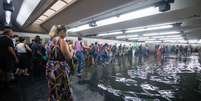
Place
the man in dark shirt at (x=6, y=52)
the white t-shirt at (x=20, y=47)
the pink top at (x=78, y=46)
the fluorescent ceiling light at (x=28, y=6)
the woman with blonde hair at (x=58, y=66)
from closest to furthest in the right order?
1. the woman with blonde hair at (x=58, y=66)
2. the man in dark shirt at (x=6, y=52)
3. the fluorescent ceiling light at (x=28, y=6)
4. the white t-shirt at (x=20, y=47)
5. the pink top at (x=78, y=46)

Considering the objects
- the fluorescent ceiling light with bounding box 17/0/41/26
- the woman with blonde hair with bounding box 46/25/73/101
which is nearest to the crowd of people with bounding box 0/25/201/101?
the woman with blonde hair with bounding box 46/25/73/101

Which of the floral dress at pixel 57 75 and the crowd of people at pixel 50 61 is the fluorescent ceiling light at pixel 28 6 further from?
the floral dress at pixel 57 75

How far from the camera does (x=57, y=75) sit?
231cm

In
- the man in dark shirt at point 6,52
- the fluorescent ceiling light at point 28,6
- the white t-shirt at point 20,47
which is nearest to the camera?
the man in dark shirt at point 6,52

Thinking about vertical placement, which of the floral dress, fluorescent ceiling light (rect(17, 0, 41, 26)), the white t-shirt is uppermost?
fluorescent ceiling light (rect(17, 0, 41, 26))

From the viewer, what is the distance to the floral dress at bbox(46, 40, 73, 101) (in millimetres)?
2271

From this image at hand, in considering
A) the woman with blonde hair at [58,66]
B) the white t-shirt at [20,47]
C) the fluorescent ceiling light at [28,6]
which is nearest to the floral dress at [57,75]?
the woman with blonde hair at [58,66]

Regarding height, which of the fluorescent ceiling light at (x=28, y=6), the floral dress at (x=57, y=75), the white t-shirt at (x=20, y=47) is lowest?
the floral dress at (x=57, y=75)

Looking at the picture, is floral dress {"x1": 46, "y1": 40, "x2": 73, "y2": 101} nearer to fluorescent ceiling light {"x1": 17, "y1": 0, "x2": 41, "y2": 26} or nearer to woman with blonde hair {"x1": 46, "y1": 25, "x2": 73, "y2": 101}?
woman with blonde hair {"x1": 46, "y1": 25, "x2": 73, "y2": 101}

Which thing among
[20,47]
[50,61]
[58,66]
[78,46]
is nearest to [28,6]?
[20,47]

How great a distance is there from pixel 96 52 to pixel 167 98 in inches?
283

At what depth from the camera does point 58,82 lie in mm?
2332

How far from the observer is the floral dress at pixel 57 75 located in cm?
227

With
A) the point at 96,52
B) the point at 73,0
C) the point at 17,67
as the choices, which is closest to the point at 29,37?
the point at 96,52
